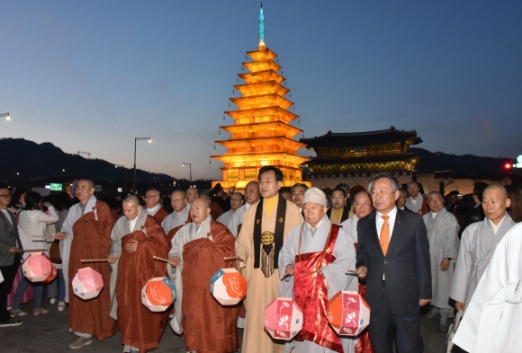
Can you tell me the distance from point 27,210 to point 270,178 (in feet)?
14.8

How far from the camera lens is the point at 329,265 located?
382 cm

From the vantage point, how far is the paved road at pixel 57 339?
511 cm

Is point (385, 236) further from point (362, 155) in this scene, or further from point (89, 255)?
point (362, 155)

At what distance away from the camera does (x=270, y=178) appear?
475cm

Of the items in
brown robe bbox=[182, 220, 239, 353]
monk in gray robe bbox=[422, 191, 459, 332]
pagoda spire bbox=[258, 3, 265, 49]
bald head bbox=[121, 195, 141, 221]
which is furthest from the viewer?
pagoda spire bbox=[258, 3, 265, 49]

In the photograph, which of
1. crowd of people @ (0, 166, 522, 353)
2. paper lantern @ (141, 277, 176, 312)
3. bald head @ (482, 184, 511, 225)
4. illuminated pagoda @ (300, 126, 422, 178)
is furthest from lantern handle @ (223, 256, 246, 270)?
illuminated pagoda @ (300, 126, 422, 178)

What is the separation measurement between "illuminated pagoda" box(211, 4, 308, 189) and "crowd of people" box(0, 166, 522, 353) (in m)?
28.9

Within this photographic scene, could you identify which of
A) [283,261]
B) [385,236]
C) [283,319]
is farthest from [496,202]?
[283,319]

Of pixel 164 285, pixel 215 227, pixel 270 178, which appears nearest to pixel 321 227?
pixel 270 178

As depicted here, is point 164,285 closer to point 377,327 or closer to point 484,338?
point 377,327

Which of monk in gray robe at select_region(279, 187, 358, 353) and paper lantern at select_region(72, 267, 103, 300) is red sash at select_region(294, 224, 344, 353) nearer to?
monk in gray robe at select_region(279, 187, 358, 353)

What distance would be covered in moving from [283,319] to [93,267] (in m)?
3.28

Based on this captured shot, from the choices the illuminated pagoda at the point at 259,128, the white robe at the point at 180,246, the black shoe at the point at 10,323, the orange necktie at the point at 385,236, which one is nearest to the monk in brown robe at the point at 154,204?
the white robe at the point at 180,246

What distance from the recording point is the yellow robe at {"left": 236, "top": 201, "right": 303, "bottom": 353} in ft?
14.9
